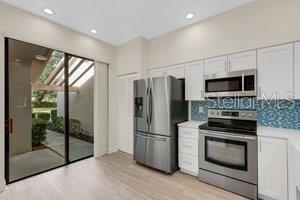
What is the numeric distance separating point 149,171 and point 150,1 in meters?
3.02

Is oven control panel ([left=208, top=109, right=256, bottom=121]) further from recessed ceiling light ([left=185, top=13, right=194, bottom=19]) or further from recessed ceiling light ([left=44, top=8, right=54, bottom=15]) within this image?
recessed ceiling light ([left=44, top=8, right=54, bottom=15])

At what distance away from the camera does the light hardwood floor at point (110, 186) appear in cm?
226

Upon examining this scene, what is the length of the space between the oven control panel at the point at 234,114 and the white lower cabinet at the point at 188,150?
41 centimetres

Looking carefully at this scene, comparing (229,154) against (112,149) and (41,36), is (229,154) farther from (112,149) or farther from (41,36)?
(41,36)

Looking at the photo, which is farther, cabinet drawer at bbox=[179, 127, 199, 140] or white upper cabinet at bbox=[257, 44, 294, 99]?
cabinet drawer at bbox=[179, 127, 199, 140]

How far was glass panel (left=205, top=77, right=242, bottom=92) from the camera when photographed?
2539mm

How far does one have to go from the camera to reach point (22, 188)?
246cm

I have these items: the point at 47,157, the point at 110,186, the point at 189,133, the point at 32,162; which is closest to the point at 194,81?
the point at 189,133

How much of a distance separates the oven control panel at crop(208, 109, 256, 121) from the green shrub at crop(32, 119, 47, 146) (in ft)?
→ 11.0

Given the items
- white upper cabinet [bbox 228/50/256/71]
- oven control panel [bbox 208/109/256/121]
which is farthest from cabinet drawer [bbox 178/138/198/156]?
white upper cabinet [bbox 228/50/256/71]

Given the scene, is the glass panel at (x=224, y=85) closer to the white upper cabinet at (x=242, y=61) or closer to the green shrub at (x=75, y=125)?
the white upper cabinet at (x=242, y=61)

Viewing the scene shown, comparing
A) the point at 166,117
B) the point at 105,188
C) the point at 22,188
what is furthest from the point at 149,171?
the point at 22,188

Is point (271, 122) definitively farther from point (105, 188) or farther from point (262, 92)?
point (105, 188)

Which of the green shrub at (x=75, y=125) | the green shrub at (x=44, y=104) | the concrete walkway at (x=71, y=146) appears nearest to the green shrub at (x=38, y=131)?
the concrete walkway at (x=71, y=146)
